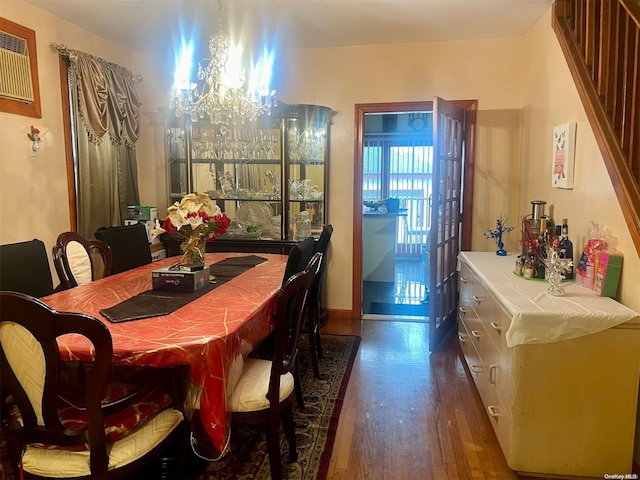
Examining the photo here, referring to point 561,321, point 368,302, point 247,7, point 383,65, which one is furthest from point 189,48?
point 561,321

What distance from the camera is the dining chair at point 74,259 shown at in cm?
272

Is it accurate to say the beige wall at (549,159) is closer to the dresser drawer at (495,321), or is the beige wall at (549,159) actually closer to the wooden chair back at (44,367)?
the dresser drawer at (495,321)

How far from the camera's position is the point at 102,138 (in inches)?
153

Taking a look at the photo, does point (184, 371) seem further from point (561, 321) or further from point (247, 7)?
point (247, 7)

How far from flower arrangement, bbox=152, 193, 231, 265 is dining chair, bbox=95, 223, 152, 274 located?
0.90 metres

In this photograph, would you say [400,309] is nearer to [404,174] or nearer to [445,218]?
[445,218]

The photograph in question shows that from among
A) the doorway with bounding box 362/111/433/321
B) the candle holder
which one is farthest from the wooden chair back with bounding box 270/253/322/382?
the doorway with bounding box 362/111/433/321

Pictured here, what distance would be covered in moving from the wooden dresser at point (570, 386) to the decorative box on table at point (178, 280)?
60.8 inches

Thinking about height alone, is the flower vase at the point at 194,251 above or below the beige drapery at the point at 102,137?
below

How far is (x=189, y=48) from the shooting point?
4191 millimetres

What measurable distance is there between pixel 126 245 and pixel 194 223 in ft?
3.91

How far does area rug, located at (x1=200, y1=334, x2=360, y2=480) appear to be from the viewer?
2.09 m

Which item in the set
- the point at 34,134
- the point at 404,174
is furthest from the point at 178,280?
the point at 404,174

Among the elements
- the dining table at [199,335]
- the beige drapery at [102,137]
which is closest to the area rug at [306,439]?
the dining table at [199,335]
